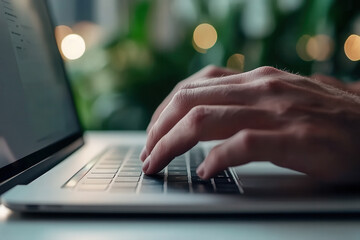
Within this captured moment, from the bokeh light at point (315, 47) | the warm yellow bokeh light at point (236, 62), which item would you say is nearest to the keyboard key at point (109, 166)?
the warm yellow bokeh light at point (236, 62)

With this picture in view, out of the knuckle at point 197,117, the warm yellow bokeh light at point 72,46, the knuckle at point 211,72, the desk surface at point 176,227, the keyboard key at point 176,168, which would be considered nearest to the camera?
the desk surface at point 176,227

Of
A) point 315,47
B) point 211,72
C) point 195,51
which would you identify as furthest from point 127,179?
point 315,47

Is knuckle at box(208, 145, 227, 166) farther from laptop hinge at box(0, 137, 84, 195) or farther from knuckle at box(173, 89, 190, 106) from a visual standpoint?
laptop hinge at box(0, 137, 84, 195)

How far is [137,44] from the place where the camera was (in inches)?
49.9

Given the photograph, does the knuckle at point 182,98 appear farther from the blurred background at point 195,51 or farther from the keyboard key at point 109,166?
the blurred background at point 195,51

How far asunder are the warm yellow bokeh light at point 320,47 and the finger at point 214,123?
976 millimetres

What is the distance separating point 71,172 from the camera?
511mm

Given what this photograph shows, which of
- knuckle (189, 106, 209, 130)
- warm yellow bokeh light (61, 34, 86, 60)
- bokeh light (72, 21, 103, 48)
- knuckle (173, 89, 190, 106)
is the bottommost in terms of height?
knuckle (189, 106, 209, 130)

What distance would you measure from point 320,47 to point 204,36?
0.39 metres

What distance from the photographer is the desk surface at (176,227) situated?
0.32 m

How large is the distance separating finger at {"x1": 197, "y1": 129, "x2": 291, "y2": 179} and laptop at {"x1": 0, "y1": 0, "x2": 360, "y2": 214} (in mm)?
33

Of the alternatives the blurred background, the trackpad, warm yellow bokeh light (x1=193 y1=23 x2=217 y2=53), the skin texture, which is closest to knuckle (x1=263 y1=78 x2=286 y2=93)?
the skin texture

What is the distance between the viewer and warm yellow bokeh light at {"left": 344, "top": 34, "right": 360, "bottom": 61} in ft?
4.27

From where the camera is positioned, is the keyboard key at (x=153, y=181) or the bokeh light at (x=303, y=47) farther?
the bokeh light at (x=303, y=47)
